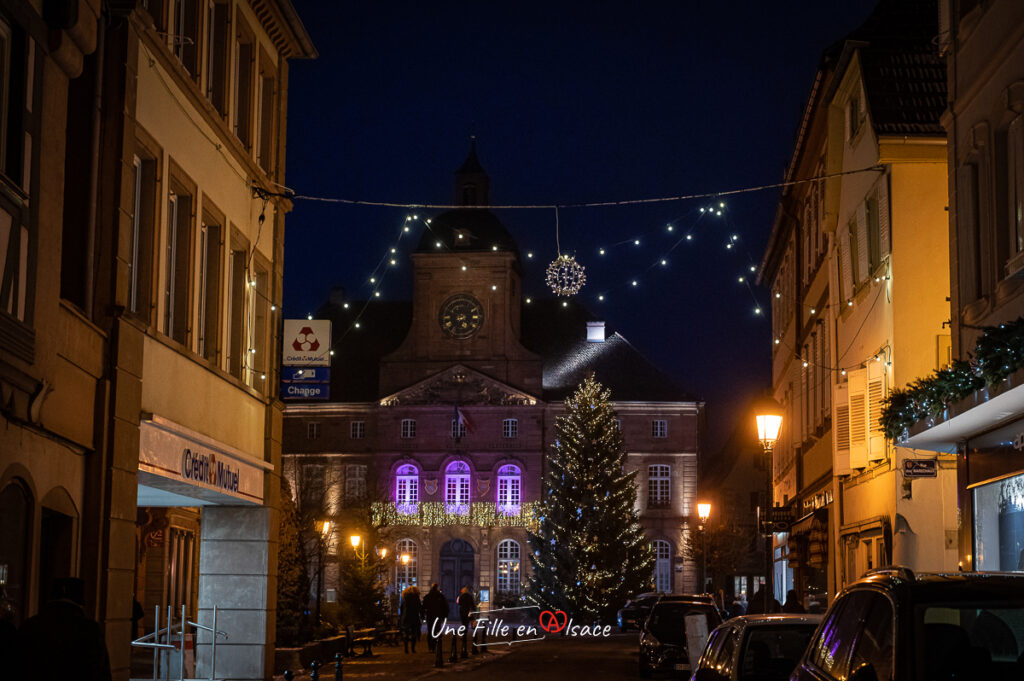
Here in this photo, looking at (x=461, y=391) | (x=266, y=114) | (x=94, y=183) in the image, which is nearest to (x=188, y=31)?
(x=266, y=114)

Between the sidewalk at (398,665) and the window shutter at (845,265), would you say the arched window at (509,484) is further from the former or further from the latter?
the window shutter at (845,265)

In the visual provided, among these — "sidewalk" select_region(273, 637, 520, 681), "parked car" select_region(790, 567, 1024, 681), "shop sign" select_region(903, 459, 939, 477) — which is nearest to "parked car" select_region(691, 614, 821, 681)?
"parked car" select_region(790, 567, 1024, 681)

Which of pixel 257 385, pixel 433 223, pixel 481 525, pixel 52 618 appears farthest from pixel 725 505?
pixel 52 618

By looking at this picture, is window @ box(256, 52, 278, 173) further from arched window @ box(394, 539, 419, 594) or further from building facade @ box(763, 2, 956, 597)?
arched window @ box(394, 539, 419, 594)

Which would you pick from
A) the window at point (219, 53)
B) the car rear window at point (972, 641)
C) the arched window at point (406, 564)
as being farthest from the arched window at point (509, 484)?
the car rear window at point (972, 641)

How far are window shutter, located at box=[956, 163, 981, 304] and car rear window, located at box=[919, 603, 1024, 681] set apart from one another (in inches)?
413

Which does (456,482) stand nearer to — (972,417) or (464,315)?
(464,315)

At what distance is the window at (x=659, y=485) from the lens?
7956 centimetres

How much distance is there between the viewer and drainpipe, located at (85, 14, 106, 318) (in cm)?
1462

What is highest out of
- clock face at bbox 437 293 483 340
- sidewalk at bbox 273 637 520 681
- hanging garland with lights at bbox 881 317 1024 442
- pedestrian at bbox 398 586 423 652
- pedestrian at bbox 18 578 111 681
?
clock face at bbox 437 293 483 340

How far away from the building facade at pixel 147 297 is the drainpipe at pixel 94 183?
24 mm

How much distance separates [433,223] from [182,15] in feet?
210

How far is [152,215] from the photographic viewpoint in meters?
16.9

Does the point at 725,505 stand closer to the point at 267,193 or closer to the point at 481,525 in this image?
the point at 481,525
